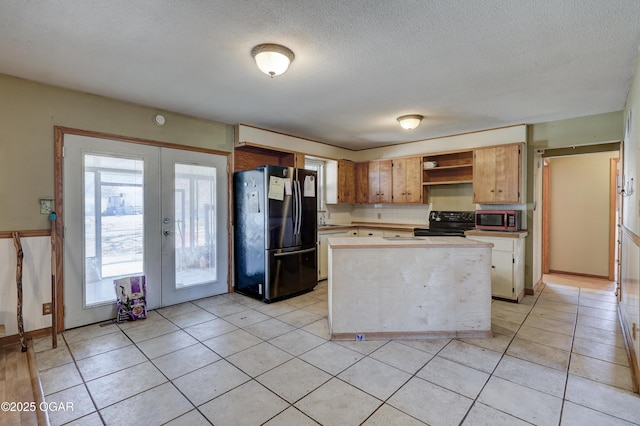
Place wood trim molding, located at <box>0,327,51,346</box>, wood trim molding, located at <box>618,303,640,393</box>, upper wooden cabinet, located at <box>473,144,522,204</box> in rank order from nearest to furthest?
wood trim molding, located at <box>618,303,640,393</box> < wood trim molding, located at <box>0,327,51,346</box> < upper wooden cabinet, located at <box>473,144,522,204</box>

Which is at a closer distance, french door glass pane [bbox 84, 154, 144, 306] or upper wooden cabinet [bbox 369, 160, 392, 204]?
french door glass pane [bbox 84, 154, 144, 306]

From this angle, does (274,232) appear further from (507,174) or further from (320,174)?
(507,174)

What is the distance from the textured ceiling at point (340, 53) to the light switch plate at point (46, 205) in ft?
3.74

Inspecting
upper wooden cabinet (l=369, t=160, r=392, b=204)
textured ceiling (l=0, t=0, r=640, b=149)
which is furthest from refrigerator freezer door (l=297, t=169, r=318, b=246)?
upper wooden cabinet (l=369, t=160, r=392, b=204)

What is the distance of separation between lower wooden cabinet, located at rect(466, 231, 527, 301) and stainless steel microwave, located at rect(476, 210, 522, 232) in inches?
6.6

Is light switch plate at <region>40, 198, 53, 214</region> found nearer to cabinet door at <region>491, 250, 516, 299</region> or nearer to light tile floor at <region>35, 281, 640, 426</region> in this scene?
light tile floor at <region>35, 281, 640, 426</region>

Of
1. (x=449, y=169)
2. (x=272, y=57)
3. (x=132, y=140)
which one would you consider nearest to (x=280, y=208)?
(x=132, y=140)

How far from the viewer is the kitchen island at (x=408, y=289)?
9.40ft

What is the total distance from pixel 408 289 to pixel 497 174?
8.73 feet

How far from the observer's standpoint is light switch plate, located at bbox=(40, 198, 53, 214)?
3.01m

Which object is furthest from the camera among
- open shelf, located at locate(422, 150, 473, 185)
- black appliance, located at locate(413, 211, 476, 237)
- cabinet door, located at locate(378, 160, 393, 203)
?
cabinet door, located at locate(378, 160, 393, 203)

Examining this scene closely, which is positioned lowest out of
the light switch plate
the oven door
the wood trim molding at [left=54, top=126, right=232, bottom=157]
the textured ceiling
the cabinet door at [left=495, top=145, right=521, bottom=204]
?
the oven door

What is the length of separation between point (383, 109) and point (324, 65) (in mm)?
1378

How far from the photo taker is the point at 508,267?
13.3 feet
